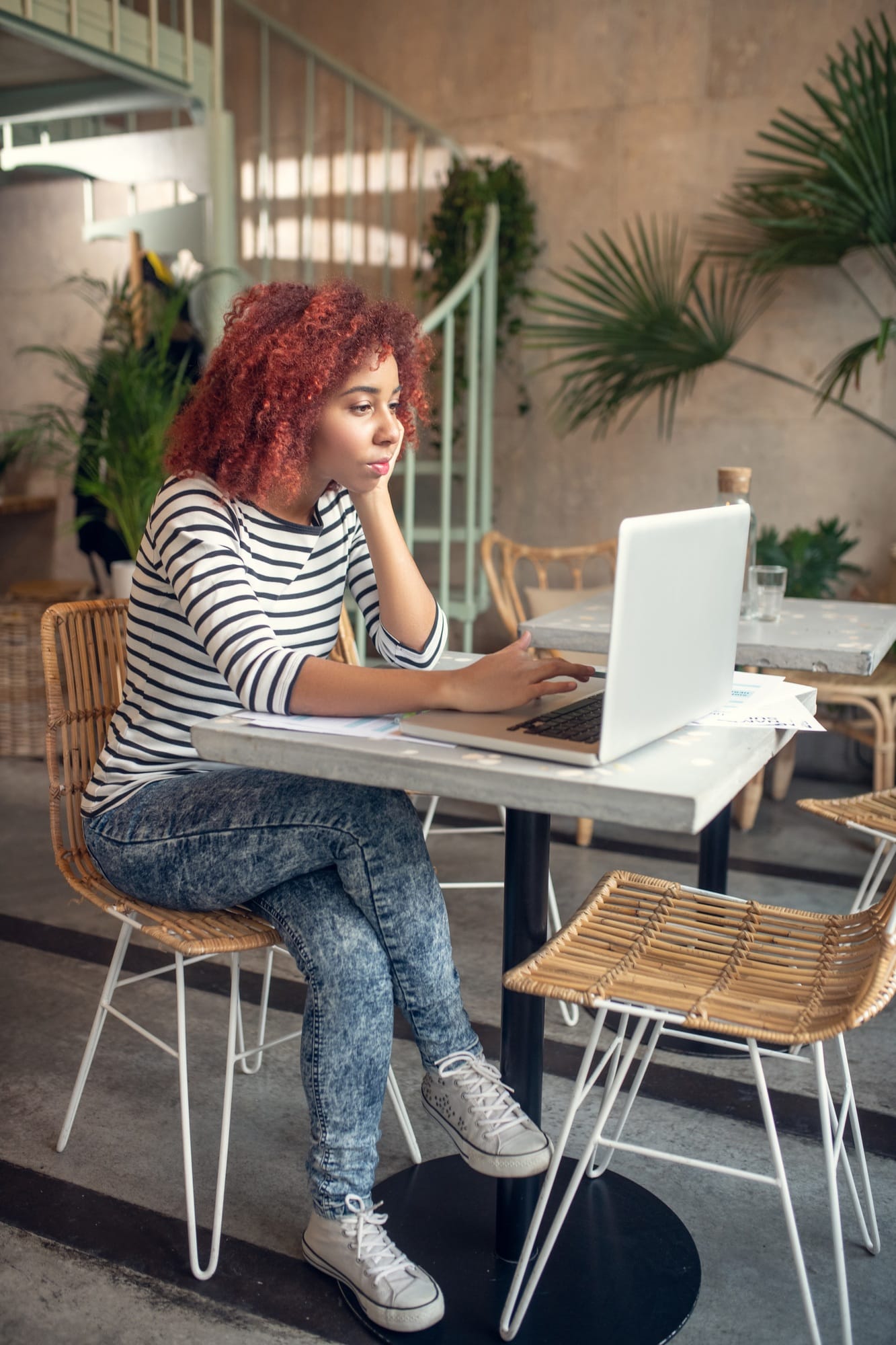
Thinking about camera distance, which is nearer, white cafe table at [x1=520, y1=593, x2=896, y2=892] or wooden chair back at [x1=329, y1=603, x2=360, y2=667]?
white cafe table at [x1=520, y1=593, x2=896, y2=892]

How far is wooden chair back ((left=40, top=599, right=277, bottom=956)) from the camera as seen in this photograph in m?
1.73

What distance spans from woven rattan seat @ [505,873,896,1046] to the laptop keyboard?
25 centimetres

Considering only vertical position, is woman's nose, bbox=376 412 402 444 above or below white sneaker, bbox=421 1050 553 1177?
above

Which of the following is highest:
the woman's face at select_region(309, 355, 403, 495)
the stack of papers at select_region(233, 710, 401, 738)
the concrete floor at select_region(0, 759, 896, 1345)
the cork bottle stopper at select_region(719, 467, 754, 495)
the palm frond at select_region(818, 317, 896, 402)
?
the palm frond at select_region(818, 317, 896, 402)

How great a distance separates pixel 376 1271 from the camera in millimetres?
1466

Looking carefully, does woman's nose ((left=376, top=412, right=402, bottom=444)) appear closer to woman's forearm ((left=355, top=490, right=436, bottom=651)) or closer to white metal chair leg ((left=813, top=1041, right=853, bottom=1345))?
woman's forearm ((left=355, top=490, right=436, bottom=651))

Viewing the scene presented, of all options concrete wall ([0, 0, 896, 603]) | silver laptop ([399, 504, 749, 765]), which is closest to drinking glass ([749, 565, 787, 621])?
silver laptop ([399, 504, 749, 765])

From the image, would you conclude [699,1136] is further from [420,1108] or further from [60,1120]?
[60,1120]

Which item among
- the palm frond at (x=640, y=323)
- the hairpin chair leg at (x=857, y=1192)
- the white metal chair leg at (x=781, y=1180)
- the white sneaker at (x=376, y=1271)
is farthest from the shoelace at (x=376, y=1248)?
the palm frond at (x=640, y=323)

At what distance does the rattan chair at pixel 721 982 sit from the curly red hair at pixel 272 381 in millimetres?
705

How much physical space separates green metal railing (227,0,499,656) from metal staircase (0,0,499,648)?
0.01 m

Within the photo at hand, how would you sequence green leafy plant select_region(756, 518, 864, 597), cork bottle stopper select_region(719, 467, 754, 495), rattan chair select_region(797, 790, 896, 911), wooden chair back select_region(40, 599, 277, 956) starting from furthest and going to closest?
green leafy plant select_region(756, 518, 864, 597), cork bottle stopper select_region(719, 467, 754, 495), rattan chair select_region(797, 790, 896, 911), wooden chair back select_region(40, 599, 277, 956)

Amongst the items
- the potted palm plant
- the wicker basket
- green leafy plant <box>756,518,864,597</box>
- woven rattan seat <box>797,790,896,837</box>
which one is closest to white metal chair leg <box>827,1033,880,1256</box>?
woven rattan seat <box>797,790,896,837</box>

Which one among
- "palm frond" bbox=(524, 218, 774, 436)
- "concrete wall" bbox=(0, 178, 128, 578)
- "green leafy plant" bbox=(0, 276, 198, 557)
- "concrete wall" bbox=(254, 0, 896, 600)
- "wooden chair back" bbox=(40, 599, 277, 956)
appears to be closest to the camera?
"wooden chair back" bbox=(40, 599, 277, 956)
